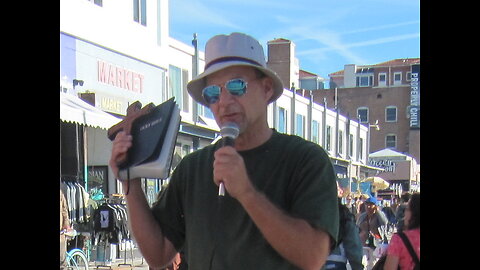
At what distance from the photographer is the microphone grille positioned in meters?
1.31

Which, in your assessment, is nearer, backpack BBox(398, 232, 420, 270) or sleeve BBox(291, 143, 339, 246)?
sleeve BBox(291, 143, 339, 246)

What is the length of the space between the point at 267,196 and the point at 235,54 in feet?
1.09

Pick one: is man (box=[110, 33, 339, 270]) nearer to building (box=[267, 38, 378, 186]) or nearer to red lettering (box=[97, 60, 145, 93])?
building (box=[267, 38, 378, 186])

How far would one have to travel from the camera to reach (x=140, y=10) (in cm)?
532

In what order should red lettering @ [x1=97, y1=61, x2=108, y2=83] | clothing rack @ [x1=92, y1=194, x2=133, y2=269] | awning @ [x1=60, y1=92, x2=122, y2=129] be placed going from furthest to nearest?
red lettering @ [x1=97, y1=61, x2=108, y2=83] < clothing rack @ [x1=92, y1=194, x2=133, y2=269] < awning @ [x1=60, y1=92, x2=122, y2=129]

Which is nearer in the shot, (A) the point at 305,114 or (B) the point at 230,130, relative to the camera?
(B) the point at 230,130

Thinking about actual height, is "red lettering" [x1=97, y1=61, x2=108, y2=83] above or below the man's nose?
above

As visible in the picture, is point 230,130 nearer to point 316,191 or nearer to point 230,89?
point 230,89

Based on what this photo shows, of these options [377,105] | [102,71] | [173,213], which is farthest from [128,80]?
[173,213]

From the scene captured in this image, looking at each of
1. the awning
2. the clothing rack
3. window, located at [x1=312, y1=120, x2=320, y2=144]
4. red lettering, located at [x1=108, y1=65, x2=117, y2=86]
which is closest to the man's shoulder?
window, located at [x1=312, y1=120, x2=320, y2=144]
